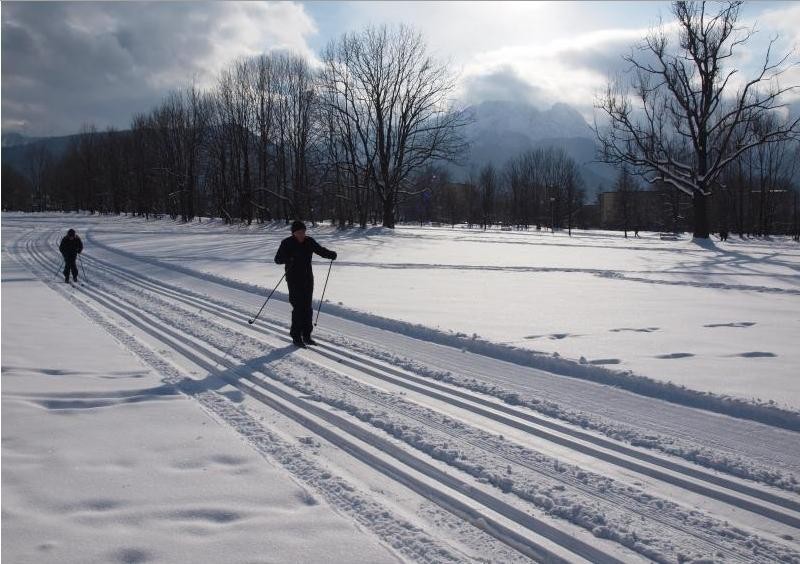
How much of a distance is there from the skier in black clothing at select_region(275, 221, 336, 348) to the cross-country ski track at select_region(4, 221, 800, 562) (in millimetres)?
396

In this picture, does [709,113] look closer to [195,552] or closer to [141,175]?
[195,552]

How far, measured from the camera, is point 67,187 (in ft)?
324

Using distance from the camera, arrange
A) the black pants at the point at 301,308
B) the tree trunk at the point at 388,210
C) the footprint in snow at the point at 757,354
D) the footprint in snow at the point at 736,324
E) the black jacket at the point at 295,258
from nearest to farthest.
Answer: the footprint in snow at the point at 757,354, the black pants at the point at 301,308, the black jacket at the point at 295,258, the footprint in snow at the point at 736,324, the tree trunk at the point at 388,210

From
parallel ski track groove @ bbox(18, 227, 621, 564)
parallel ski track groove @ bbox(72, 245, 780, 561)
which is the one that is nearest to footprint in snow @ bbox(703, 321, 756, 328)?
parallel ski track groove @ bbox(72, 245, 780, 561)

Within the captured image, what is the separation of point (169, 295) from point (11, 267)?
12.4 metres

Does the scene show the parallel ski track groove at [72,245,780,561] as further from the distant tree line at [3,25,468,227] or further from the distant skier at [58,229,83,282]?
the distant tree line at [3,25,468,227]

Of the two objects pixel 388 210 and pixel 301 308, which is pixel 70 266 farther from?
pixel 388 210

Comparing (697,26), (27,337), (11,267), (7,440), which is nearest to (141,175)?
(11,267)

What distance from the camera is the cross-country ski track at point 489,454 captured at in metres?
3.07

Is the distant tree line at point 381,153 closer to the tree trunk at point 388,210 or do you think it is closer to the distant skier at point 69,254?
the tree trunk at point 388,210

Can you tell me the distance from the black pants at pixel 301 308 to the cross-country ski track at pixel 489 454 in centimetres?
37

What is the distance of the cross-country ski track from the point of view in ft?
10.1

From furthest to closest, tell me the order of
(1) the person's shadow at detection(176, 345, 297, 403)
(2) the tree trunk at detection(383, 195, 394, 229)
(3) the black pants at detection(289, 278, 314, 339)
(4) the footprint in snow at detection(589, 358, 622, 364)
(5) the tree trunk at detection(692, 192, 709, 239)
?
(2) the tree trunk at detection(383, 195, 394, 229), (5) the tree trunk at detection(692, 192, 709, 239), (3) the black pants at detection(289, 278, 314, 339), (4) the footprint in snow at detection(589, 358, 622, 364), (1) the person's shadow at detection(176, 345, 297, 403)

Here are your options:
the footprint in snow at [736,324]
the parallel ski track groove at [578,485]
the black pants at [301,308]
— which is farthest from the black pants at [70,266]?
the footprint in snow at [736,324]
